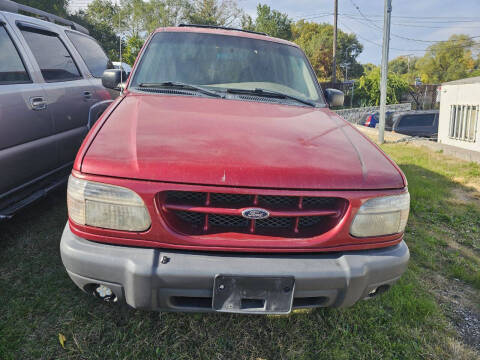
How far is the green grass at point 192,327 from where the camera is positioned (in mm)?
1905

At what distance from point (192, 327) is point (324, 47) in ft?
168

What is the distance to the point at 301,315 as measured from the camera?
7.41 feet

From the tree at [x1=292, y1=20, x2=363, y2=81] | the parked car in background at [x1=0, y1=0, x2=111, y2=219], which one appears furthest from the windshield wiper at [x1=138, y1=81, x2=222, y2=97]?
the tree at [x1=292, y1=20, x2=363, y2=81]

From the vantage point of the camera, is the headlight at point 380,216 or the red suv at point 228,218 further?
the headlight at point 380,216

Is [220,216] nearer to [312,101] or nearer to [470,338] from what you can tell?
[312,101]

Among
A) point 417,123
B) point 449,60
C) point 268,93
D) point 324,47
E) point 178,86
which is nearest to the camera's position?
point 178,86

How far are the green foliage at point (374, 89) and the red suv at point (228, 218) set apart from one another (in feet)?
80.5

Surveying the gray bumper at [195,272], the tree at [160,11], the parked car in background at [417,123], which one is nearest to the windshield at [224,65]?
the gray bumper at [195,272]

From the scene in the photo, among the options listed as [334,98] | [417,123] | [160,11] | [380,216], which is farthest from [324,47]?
[380,216]

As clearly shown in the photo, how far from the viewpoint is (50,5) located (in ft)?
86.3

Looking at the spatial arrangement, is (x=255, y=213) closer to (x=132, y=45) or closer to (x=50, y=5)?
(x=132, y=45)

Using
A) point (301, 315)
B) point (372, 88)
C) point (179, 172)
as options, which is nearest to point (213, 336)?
point (301, 315)

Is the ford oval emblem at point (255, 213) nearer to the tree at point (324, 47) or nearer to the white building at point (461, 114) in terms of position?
the white building at point (461, 114)

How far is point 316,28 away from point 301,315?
60.4m
